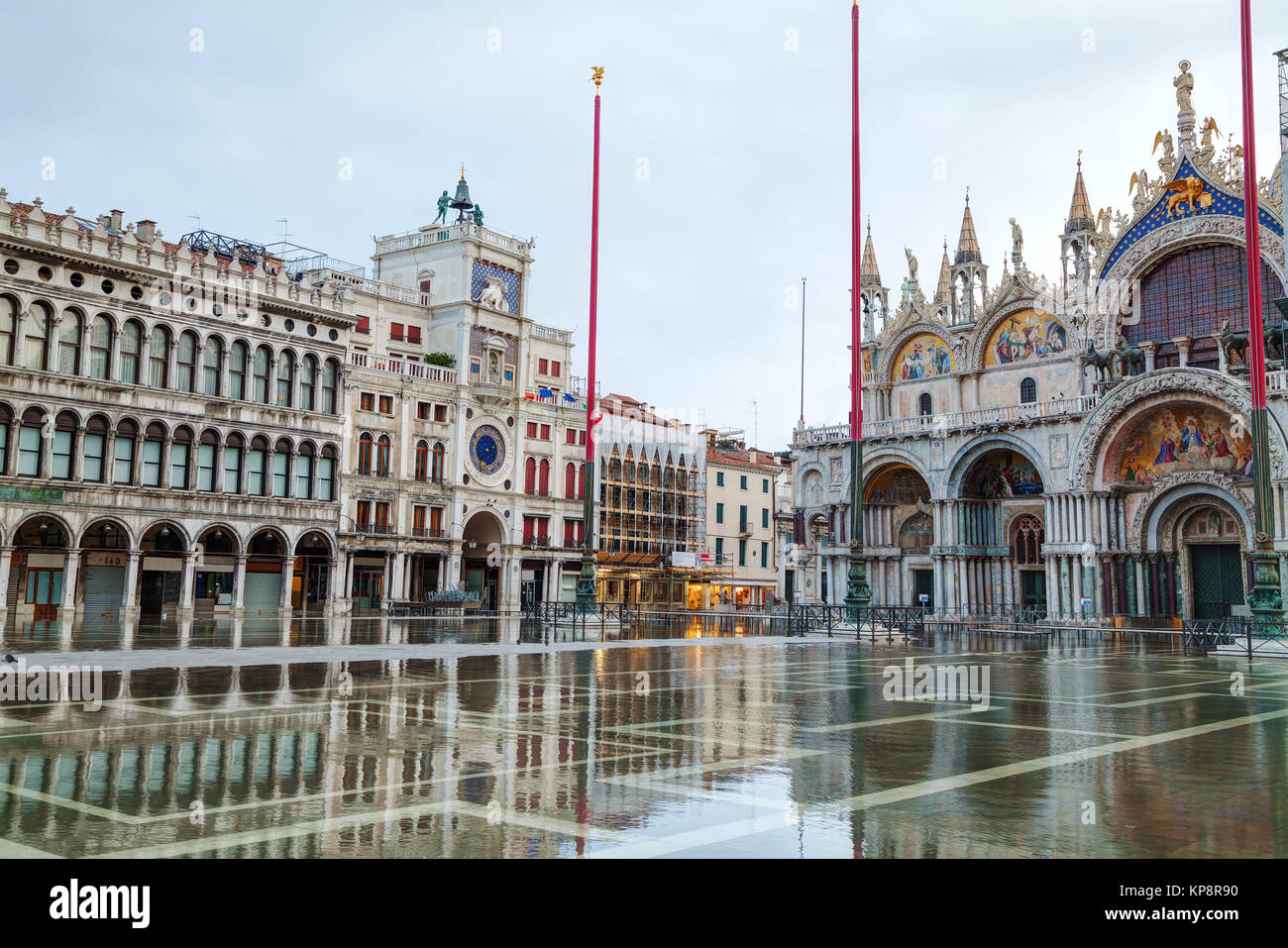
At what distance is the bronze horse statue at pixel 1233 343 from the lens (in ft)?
A: 142

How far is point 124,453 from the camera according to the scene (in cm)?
4606

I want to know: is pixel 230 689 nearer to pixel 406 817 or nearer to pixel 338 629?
pixel 406 817

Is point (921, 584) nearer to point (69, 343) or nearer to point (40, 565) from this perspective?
point (40, 565)

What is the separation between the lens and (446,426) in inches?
2489

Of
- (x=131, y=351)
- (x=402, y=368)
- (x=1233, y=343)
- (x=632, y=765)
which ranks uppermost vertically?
(x=402, y=368)

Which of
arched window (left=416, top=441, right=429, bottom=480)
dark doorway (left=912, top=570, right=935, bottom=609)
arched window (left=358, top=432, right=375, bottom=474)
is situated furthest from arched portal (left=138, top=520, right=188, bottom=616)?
dark doorway (left=912, top=570, right=935, bottom=609)

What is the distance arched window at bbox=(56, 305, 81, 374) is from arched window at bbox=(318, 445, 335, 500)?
12590 millimetres

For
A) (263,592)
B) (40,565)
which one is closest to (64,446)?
(40,565)

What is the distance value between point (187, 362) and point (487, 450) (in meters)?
20.8

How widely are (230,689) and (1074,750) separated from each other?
452 inches

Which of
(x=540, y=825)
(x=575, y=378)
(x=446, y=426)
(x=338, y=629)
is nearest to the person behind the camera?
(x=540, y=825)

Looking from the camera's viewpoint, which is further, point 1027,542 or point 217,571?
point 1027,542
